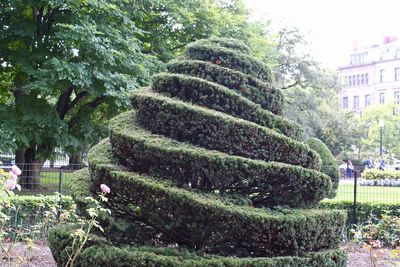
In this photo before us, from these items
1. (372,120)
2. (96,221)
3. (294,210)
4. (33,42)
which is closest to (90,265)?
(96,221)

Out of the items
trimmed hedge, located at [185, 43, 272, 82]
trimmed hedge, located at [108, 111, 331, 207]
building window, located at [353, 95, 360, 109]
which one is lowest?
trimmed hedge, located at [108, 111, 331, 207]

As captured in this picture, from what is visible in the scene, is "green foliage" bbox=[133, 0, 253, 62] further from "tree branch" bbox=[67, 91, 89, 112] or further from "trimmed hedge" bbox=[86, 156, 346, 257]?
"trimmed hedge" bbox=[86, 156, 346, 257]

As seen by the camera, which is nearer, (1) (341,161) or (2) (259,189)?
(2) (259,189)

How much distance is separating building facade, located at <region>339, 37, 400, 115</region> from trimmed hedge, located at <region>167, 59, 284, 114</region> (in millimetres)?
74895

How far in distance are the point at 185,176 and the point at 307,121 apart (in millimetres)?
33913

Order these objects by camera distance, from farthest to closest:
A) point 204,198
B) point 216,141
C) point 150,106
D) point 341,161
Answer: point 341,161
point 150,106
point 216,141
point 204,198

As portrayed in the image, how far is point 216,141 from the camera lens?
5.04m

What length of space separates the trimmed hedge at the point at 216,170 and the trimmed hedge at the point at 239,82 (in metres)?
0.91

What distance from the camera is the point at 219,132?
5.03 m

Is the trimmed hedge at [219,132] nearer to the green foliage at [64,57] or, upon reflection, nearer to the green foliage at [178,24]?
the green foliage at [64,57]

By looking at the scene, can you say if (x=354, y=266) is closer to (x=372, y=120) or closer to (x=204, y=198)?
(x=204, y=198)

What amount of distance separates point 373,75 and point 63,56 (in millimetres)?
76069

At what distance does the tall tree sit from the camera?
15.0m

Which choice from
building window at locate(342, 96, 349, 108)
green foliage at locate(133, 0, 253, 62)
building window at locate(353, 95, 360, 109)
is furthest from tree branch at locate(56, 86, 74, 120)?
building window at locate(342, 96, 349, 108)
